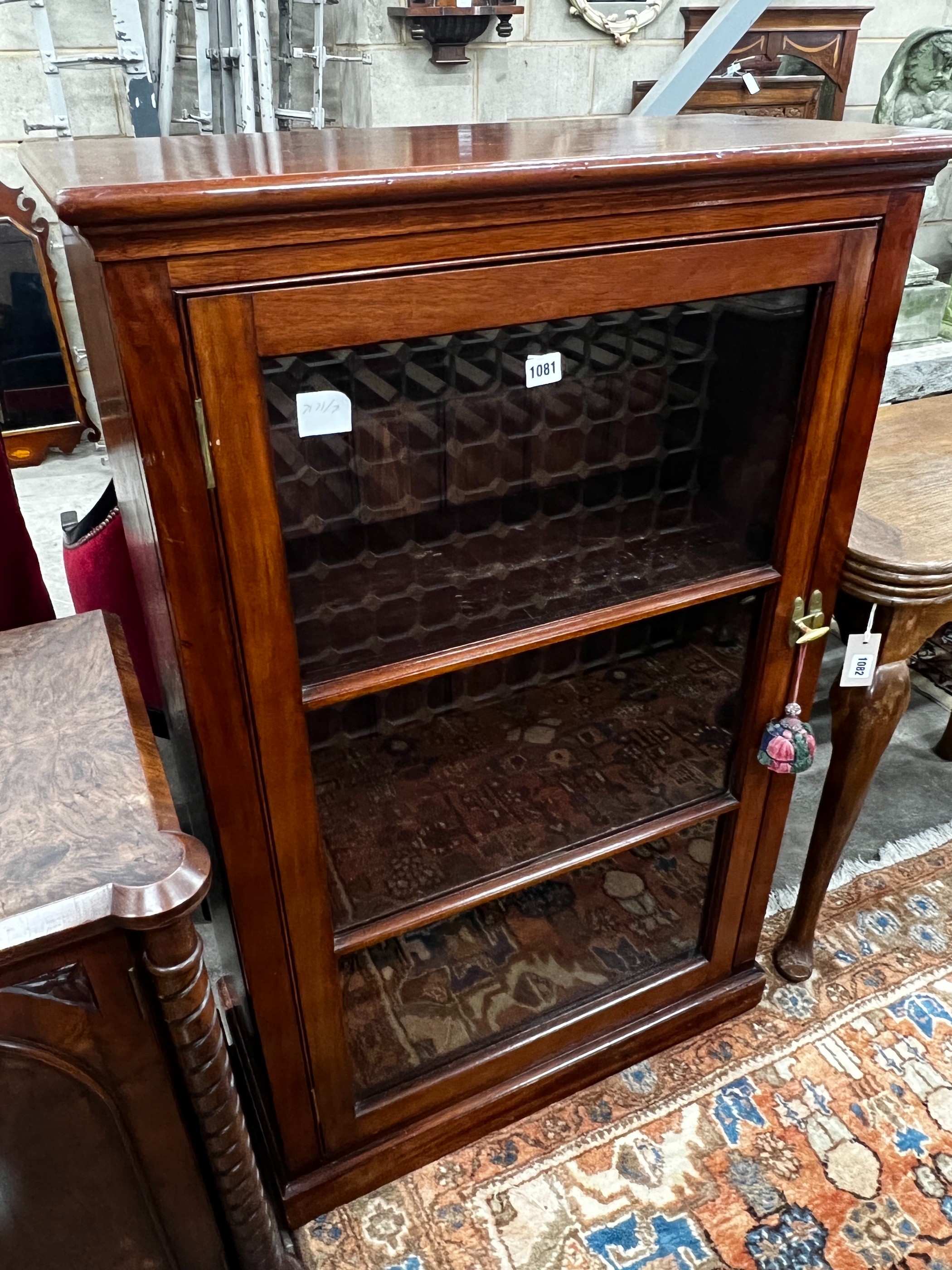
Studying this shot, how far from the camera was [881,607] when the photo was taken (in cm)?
105

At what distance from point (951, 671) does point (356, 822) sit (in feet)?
5.13

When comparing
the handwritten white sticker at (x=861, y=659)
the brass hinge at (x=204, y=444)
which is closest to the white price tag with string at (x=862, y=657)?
the handwritten white sticker at (x=861, y=659)

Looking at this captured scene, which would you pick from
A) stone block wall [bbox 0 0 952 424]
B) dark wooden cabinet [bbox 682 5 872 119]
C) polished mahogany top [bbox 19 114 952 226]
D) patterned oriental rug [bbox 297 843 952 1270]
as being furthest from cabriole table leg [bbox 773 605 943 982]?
dark wooden cabinet [bbox 682 5 872 119]

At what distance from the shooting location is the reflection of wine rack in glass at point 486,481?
0.74 meters

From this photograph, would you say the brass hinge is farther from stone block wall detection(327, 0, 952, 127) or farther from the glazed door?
stone block wall detection(327, 0, 952, 127)

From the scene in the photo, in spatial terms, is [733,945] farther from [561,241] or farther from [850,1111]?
[561,241]

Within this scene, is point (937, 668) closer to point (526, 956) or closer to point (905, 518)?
point (905, 518)

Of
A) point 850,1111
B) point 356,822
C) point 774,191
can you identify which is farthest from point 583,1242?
point 774,191

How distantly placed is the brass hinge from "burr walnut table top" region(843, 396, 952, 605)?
0.73m

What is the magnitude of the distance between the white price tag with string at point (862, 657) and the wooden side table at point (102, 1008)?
0.79m

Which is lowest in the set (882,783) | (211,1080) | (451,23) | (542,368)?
(882,783)

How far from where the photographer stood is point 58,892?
22.0 inches

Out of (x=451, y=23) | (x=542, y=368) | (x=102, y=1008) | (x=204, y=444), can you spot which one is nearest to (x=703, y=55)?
(x=542, y=368)

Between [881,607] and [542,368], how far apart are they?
53 centimetres
